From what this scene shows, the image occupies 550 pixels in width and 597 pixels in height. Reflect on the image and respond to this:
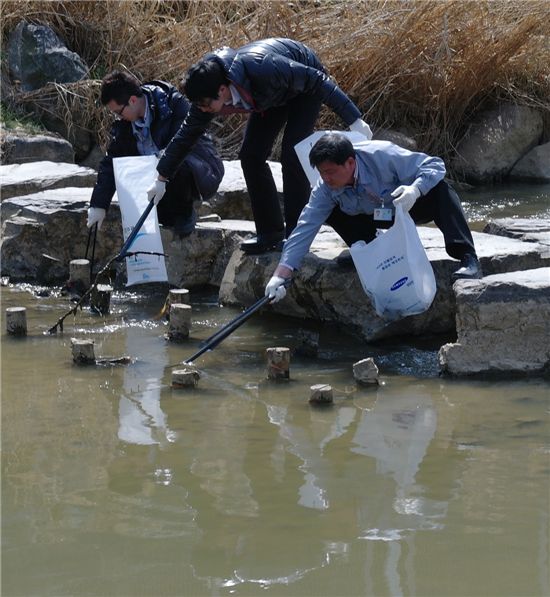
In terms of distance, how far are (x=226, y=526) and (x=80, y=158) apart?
733 cm

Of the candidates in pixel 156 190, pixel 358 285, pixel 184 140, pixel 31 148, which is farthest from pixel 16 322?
pixel 31 148

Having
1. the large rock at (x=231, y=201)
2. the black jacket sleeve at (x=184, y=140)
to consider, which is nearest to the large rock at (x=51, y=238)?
the large rock at (x=231, y=201)

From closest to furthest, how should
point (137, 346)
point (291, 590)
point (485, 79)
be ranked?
1. point (291, 590)
2. point (137, 346)
3. point (485, 79)

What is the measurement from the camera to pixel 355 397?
470 cm

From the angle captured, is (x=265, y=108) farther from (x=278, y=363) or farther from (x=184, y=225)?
(x=278, y=363)

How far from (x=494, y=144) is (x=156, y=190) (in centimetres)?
524

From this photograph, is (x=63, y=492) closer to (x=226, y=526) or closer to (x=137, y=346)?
(x=226, y=526)

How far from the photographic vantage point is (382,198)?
5.21 metres

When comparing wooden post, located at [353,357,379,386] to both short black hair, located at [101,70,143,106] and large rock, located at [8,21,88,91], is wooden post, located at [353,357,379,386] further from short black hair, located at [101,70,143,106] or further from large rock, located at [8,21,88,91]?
large rock, located at [8,21,88,91]

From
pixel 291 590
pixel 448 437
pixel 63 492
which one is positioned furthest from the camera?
pixel 448 437

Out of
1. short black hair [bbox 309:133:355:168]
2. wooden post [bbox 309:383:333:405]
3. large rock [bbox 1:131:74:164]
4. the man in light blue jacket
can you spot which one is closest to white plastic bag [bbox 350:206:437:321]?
the man in light blue jacket

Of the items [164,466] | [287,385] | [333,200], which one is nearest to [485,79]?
[333,200]

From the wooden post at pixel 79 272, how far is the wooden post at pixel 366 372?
222 centimetres

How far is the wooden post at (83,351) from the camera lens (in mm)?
5180
